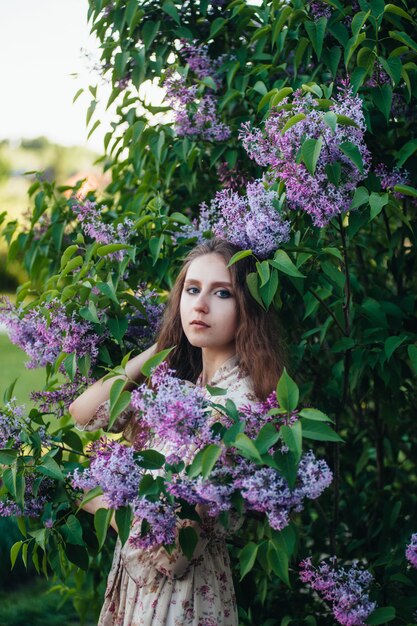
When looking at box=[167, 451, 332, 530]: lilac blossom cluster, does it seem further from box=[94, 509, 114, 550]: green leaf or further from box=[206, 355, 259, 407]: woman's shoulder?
box=[206, 355, 259, 407]: woman's shoulder

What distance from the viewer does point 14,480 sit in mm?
1821

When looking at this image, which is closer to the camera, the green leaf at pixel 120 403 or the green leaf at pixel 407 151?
the green leaf at pixel 120 403

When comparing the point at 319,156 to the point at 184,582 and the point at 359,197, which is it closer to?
the point at 359,197

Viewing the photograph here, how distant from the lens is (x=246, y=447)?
143 cm

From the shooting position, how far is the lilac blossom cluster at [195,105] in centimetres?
242

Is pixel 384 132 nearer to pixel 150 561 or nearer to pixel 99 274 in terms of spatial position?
pixel 99 274

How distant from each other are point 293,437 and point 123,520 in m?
0.38

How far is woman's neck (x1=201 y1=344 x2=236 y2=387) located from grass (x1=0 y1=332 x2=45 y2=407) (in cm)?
609

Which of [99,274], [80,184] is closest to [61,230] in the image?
[80,184]

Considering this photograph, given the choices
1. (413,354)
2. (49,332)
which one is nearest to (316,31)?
(413,354)

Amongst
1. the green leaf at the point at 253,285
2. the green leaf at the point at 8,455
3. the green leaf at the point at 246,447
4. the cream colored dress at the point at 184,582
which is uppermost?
the green leaf at the point at 253,285

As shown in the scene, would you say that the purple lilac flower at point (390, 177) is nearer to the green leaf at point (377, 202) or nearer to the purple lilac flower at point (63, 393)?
the green leaf at point (377, 202)

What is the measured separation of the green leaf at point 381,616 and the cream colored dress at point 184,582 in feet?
1.08

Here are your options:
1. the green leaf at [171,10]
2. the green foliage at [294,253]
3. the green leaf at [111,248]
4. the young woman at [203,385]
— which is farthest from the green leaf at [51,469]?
the green leaf at [171,10]
